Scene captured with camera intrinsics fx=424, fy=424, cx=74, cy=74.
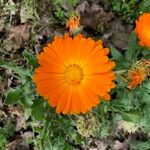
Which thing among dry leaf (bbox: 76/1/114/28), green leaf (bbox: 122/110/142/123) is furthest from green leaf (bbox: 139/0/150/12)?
green leaf (bbox: 122/110/142/123)

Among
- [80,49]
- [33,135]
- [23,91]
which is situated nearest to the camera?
[80,49]

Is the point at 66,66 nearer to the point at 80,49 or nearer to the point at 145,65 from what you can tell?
the point at 80,49

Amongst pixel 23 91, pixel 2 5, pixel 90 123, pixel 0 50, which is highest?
pixel 2 5

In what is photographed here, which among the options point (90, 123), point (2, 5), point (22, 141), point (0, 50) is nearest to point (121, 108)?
point (90, 123)

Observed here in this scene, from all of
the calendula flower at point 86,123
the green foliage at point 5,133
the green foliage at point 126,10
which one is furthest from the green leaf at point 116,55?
the green foliage at point 5,133

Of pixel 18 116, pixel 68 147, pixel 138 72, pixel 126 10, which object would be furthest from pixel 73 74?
pixel 126 10
